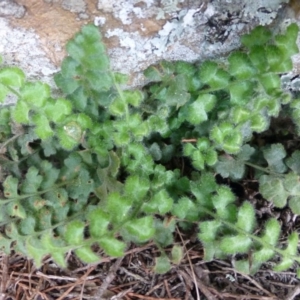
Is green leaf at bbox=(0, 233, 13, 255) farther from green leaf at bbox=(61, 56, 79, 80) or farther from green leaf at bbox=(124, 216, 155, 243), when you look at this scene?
green leaf at bbox=(61, 56, 79, 80)

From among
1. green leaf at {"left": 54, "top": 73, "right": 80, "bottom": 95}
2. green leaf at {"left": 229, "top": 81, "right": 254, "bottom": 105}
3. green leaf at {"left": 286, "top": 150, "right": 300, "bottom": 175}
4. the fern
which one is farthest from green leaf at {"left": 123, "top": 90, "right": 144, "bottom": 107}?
green leaf at {"left": 286, "top": 150, "right": 300, "bottom": 175}

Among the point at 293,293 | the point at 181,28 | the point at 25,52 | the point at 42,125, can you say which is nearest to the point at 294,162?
the point at 293,293

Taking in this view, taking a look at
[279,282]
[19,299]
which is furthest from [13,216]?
[279,282]

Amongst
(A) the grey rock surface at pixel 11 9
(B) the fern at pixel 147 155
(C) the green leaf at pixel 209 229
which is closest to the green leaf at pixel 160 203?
(B) the fern at pixel 147 155

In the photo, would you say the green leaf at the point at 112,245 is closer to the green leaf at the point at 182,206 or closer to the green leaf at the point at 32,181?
the green leaf at the point at 182,206

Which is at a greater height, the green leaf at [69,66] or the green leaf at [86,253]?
the green leaf at [69,66]

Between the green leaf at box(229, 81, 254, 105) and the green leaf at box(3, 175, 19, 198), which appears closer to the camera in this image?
the green leaf at box(229, 81, 254, 105)

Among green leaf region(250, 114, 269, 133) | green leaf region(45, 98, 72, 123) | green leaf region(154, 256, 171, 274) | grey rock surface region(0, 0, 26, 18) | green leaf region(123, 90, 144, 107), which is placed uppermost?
grey rock surface region(0, 0, 26, 18)

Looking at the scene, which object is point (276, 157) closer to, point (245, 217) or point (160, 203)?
point (245, 217)
